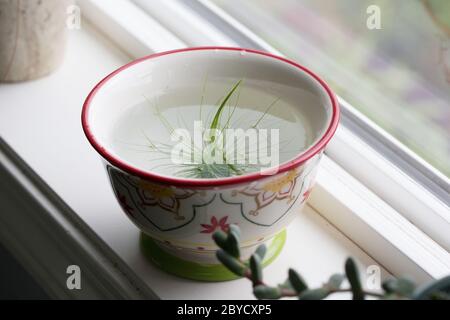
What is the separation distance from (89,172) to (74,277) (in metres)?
0.09

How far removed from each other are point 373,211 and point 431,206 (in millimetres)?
46

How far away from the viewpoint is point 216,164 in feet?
1.85

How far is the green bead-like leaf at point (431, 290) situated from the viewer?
39 centimetres

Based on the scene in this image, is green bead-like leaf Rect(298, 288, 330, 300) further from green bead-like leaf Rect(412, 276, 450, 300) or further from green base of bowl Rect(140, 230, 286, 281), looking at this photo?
green base of bowl Rect(140, 230, 286, 281)

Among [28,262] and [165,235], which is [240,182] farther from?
[28,262]

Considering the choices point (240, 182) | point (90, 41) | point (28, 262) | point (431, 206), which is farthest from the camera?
point (90, 41)

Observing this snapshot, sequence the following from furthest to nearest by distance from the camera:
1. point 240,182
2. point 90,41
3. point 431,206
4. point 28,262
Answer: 1. point 90,41
2. point 28,262
3. point 431,206
4. point 240,182

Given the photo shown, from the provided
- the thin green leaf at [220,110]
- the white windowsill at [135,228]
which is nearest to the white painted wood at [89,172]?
the white windowsill at [135,228]

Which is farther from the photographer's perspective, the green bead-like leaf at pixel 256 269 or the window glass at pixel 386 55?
the window glass at pixel 386 55

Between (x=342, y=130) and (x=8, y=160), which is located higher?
(x=342, y=130)

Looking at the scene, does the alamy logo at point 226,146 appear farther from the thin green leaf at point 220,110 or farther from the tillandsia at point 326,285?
the tillandsia at point 326,285

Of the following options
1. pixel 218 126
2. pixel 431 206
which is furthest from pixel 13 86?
pixel 431 206

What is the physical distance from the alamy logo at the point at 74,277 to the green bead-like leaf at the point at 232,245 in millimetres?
254

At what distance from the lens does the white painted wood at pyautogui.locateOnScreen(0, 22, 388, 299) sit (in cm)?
59
